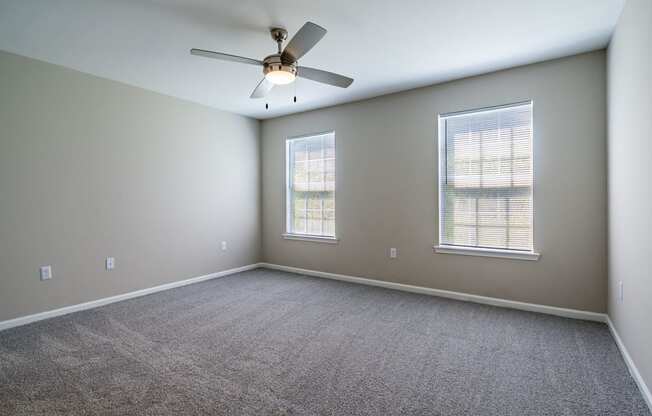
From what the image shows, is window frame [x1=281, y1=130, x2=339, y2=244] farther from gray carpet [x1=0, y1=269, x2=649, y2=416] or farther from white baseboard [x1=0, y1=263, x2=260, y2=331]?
gray carpet [x1=0, y1=269, x2=649, y2=416]

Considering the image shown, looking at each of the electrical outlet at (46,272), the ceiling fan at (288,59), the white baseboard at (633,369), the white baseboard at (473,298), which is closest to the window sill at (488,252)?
the white baseboard at (473,298)

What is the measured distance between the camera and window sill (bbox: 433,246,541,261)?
3.37 m

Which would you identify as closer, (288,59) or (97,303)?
(288,59)

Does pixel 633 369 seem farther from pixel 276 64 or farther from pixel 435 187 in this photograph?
pixel 276 64

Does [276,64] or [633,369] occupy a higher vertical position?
[276,64]

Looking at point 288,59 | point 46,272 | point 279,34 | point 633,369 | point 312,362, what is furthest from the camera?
point 46,272

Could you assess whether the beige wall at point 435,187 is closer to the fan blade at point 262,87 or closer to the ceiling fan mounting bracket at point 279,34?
the fan blade at point 262,87

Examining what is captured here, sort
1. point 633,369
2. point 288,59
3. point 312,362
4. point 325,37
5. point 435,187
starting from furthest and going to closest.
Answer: point 435,187
point 325,37
point 288,59
point 312,362
point 633,369

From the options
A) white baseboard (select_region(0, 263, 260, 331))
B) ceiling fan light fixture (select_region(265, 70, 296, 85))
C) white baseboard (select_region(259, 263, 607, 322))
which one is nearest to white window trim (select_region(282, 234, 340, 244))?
white baseboard (select_region(259, 263, 607, 322))

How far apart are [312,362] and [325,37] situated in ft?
8.46

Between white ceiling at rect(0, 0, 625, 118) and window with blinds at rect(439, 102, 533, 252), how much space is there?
56cm

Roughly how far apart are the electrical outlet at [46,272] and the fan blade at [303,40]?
10.1 feet

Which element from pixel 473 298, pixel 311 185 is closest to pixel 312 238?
pixel 311 185

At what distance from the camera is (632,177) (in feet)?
7.13
